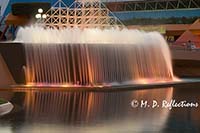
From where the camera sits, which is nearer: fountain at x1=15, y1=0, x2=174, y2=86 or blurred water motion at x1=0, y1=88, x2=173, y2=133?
blurred water motion at x1=0, y1=88, x2=173, y2=133

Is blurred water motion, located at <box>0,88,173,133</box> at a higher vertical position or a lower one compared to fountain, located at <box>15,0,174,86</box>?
lower

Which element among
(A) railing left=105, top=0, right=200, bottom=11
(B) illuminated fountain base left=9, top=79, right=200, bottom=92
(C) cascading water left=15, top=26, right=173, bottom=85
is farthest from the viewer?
(A) railing left=105, top=0, right=200, bottom=11

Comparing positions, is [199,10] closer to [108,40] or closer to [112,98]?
[108,40]

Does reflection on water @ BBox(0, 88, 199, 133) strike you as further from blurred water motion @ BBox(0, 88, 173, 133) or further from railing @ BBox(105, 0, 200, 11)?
railing @ BBox(105, 0, 200, 11)

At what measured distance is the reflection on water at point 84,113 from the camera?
39.1ft

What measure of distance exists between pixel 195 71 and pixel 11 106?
21.7m

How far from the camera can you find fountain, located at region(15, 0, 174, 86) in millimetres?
21875

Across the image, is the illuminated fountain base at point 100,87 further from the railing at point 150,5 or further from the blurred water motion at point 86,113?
the railing at point 150,5

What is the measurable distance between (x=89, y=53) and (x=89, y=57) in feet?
0.54

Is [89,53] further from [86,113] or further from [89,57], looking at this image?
[86,113]

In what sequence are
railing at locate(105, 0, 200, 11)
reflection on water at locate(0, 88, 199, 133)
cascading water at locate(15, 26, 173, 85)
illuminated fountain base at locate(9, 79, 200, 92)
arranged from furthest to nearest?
1. railing at locate(105, 0, 200, 11)
2. cascading water at locate(15, 26, 173, 85)
3. illuminated fountain base at locate(9, 79, 200, 92)
4. reflection on water at locate(0, 88, 199, 133)

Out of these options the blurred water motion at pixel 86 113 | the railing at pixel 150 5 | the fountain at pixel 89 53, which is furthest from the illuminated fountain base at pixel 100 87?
the railing at pixel 150 5

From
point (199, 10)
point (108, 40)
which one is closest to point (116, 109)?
point (108, 40)

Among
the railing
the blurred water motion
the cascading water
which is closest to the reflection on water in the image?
the blurred water motion
